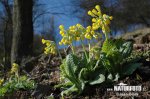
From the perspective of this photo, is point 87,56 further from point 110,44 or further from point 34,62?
point 34,62

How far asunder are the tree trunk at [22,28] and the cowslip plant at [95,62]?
5207mm

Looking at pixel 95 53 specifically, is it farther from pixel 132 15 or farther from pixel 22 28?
pixel 132 15

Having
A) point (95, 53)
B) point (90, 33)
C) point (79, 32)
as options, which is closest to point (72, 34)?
point (79, 32)

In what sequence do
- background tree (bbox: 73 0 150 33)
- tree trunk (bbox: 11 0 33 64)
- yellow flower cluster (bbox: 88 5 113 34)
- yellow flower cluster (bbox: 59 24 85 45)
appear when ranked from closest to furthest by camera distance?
yellow flower cluster (bbox: 88 5 113 34) → yellow flower cluster (bbox: 59 24 85 45) → tree trunk (bbox: 11 0 33 64) → background tree (bbox: 73 0 150 33)

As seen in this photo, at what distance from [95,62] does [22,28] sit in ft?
18.7

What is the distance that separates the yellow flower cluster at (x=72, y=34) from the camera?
3.93 meters

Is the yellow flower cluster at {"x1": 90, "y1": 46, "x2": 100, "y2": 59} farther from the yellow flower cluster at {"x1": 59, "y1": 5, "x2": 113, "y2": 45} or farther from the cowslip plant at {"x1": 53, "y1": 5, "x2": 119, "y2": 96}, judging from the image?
the yellow flower cluster at {"x1": 59, "y1": 5, "x2": 113, "y2": 45}

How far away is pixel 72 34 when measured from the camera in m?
3.95

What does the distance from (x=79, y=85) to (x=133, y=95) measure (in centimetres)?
55

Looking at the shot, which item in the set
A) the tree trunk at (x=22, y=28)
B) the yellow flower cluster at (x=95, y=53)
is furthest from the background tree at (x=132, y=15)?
the yellow flower cluster at (x=95, y=53)

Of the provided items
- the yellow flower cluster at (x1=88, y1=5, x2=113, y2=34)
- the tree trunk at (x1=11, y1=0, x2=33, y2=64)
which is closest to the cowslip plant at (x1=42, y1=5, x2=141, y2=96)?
the yellow flower cluster at (x1=88, y1=5, x2=113, y2=34)

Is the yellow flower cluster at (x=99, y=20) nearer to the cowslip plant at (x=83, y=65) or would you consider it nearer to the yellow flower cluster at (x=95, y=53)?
the cowslip plant at (x=83, y=65)

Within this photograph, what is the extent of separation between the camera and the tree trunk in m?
9.19

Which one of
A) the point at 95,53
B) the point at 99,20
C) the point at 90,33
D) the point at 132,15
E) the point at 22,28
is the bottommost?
the point at 95,53
